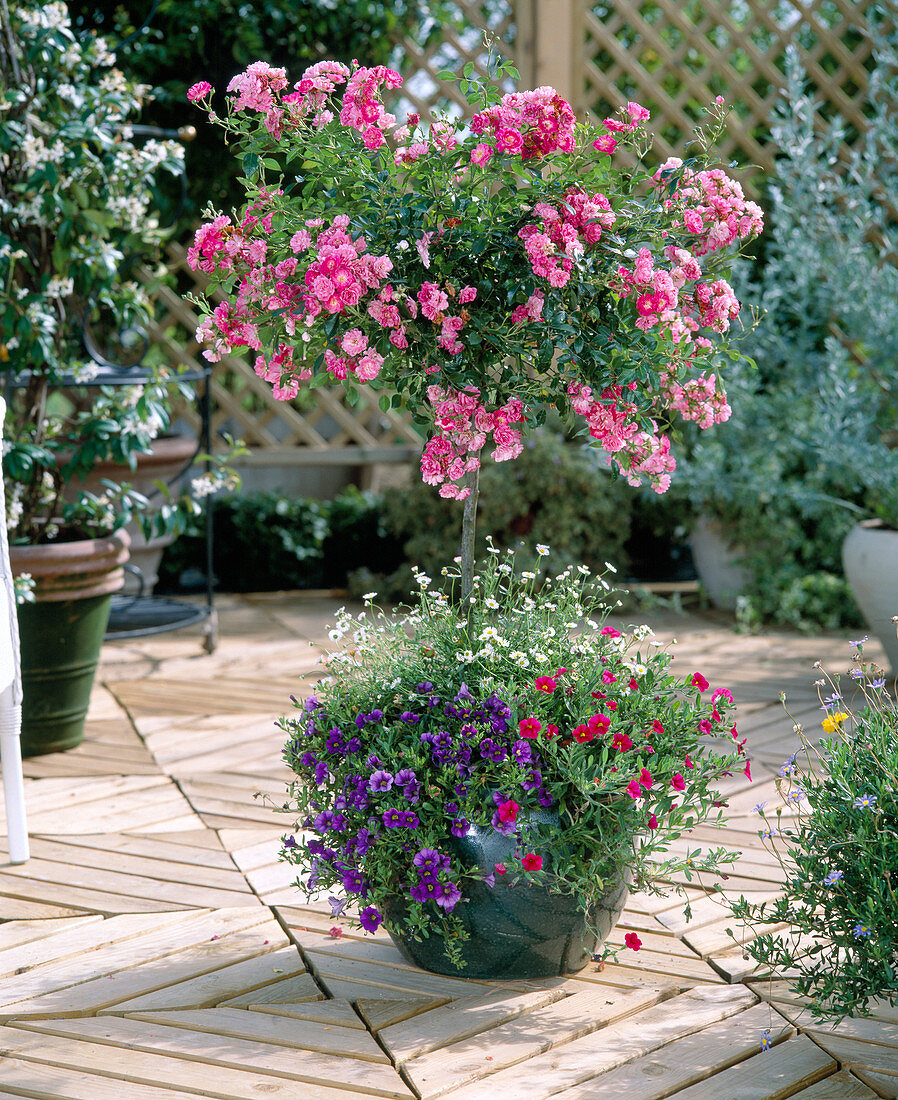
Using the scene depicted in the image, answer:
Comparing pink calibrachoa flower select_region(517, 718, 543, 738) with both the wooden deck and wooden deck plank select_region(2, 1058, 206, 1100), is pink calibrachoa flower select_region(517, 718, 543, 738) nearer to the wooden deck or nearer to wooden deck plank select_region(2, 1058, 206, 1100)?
the wooden deck

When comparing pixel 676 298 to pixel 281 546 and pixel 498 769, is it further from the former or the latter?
pixel 281 546

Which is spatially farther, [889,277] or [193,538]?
[193,538]

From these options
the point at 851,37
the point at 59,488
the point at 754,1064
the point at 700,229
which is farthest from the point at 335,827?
the point at 851,37

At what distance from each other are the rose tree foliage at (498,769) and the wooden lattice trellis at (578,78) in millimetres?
2468

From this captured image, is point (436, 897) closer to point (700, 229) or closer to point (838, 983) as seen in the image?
point (838, 983)

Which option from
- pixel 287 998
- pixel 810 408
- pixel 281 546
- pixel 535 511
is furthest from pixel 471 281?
pixel 281 546

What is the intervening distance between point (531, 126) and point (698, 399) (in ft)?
1.33

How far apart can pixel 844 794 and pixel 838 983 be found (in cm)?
20

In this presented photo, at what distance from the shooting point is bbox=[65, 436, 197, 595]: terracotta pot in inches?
127

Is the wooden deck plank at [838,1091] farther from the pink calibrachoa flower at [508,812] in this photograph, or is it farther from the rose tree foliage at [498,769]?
the pink calibrachoa flower at [508,812]

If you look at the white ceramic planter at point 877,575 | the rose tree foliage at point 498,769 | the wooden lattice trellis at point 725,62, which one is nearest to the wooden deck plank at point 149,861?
the rose tree foliage at point 498,769

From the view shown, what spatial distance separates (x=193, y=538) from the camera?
4.04m

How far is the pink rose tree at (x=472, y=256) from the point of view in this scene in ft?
4.56

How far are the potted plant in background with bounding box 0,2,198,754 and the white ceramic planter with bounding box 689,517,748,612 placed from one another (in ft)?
6.11
